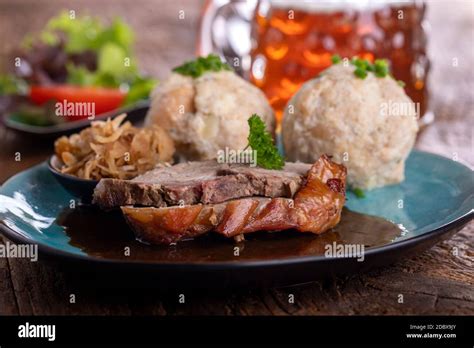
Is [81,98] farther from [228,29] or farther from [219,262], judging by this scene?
[219,262]

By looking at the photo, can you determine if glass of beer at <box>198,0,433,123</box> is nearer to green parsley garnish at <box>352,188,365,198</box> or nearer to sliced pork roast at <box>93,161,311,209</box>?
green parsley garnish at <box>352,188,365,198</box>

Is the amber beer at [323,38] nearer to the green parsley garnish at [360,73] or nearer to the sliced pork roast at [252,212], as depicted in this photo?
the green parsley garnish at [360,73]

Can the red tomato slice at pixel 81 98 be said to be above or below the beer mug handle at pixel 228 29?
below

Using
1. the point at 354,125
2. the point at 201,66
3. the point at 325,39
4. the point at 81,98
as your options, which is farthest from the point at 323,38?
the point at 81,98

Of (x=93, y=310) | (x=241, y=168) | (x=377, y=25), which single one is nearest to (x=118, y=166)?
(x=241, y=168)

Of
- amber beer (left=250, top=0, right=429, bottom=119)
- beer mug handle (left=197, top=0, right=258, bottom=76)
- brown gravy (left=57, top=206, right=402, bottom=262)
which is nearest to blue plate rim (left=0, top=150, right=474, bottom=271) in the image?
brown gravy (left=57, top=206, right=402, bottom=262)

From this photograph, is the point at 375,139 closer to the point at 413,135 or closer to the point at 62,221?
the point at 413,135

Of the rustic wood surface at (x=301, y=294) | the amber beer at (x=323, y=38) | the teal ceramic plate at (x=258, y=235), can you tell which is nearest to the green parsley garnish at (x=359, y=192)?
the teal ceramic plate at (x=258, y=235)
